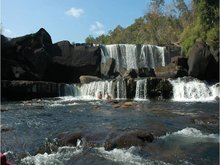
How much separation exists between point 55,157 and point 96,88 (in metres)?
22.7

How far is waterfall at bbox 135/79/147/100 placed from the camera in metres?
32.8

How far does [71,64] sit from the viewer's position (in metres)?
42.8

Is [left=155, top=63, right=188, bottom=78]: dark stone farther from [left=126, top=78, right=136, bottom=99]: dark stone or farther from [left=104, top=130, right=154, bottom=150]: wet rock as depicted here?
[left=104, top=130, right=154, bottom=150]: wet rock

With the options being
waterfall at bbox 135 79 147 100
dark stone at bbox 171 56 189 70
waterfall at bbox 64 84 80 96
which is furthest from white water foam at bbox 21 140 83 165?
dark stone at bbox 171 56 189 70

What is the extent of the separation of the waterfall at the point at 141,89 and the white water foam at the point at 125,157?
1996 cm

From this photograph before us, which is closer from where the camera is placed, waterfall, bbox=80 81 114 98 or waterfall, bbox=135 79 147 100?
waterfall, bbox=135 79 147 100

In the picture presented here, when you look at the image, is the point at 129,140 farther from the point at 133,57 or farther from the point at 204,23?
the point at 204,23

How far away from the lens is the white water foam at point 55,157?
11828 mm

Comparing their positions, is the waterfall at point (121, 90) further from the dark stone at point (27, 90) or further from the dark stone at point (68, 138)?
the dark stone at point (68, 138)

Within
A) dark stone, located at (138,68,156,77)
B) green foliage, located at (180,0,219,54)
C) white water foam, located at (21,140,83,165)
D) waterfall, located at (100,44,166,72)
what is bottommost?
white water foam, located at (21,140,83,165)

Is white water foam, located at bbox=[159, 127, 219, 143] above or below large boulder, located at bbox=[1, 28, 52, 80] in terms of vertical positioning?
below

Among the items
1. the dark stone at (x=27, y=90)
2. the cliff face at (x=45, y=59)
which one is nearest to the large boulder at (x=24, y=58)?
the cliff face at (x=45, y=59)

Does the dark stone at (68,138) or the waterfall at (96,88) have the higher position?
the waterfall at (96,88)

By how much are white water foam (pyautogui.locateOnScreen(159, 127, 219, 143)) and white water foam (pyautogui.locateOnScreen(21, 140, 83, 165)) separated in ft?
12.1
